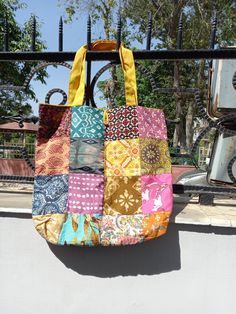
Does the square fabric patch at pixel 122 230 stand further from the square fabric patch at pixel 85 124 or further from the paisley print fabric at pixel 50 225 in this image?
A: the square fabric patch at pixel 85 124

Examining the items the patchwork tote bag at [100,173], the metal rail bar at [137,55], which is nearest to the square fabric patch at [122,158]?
the patchwork tote bag at [100,173]

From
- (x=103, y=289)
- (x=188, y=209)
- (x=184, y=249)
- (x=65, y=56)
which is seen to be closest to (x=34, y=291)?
(x=103, y=289)

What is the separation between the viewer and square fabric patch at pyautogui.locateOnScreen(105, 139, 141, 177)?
1408 mm

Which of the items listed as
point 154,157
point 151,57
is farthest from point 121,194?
point 151,57

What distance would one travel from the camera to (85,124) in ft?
4.70

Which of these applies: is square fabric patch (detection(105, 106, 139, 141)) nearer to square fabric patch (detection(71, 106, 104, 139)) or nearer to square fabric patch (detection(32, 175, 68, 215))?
square fabric patch (detection(71, 106, 104, 139))

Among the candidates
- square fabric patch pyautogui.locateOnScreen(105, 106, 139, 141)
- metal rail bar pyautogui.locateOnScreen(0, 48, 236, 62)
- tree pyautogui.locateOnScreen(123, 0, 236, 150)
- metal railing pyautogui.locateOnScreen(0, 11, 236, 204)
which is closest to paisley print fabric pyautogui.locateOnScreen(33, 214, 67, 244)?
square fabric patch pyautogui.locateOnScreen(105, 106, 139, 141)

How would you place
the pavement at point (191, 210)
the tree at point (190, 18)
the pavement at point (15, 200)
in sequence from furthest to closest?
the tree at point (190, 18) < the pavement at point (15, 200) < the pavement at point (191, 210)

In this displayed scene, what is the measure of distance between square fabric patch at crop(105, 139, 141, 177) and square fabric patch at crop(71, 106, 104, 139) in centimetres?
8

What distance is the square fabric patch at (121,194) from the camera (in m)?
1.39

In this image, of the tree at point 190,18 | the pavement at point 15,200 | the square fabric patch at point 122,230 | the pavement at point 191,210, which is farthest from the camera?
the tree at point 190,18

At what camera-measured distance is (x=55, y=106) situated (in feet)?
A: 4.65

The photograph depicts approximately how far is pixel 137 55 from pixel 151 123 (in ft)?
1.13

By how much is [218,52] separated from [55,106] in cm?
75
